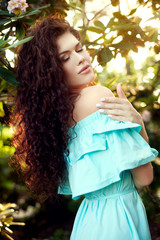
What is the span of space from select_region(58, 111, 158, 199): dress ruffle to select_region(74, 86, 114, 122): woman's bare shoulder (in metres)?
0.04

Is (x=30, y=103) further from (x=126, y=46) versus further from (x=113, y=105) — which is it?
(x=126, y=46)

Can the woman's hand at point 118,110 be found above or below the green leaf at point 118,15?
below

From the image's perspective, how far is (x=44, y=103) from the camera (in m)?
1.43

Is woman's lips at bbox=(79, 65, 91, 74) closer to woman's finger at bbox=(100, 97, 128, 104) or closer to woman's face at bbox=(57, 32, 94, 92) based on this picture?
woman's face at bbox=(57, 32, 94, 92)

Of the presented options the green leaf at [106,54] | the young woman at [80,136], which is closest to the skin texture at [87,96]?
the young woman at [80,136]

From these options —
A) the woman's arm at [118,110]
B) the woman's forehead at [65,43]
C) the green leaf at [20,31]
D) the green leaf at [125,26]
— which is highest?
the green leaf at [20,31]

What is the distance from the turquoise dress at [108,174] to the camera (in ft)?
4.17

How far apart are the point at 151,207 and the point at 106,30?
2592 mm

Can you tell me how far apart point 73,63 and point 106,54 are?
596mm

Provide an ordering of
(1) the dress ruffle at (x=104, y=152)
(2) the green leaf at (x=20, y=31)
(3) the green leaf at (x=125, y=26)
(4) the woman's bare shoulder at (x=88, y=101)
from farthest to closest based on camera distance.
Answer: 1. (3) the green leaf at (x=125, y=26)
2. (2) the green leaf at (x=20, y=31)
3. (4) the woman's bare shoulder at (x=88, y=101)
4. (1) the dress ruffle at (x=104, y=152)

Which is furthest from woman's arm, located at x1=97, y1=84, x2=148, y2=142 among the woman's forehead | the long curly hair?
the woman's forehead

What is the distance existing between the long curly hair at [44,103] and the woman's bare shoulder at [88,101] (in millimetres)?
45

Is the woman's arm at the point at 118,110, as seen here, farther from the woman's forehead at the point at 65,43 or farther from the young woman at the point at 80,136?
the woman's forehead at the point at 65,43

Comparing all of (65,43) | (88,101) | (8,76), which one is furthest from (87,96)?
(8,76)
